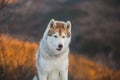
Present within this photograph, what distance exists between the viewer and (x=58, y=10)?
19.2 metres

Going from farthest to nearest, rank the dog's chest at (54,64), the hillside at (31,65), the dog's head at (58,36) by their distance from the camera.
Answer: the hillside at (31,65), the dog's chest at (54,64), the dog's head at (58,36)

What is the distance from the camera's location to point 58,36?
7.18 meters

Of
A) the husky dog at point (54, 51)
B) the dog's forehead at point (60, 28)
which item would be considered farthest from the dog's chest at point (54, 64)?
the dog's forehead at point (60, 28)

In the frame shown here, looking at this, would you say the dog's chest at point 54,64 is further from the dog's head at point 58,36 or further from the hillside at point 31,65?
the hillside at point 31,65

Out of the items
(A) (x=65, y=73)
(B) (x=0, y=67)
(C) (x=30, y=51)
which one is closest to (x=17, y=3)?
(C) (x=30, y=51)

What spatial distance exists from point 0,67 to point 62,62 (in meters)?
3.38

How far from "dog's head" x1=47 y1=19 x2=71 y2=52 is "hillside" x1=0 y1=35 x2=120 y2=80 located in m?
4.40

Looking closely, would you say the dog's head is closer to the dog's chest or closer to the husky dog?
the husky dog

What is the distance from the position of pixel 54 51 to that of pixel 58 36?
272mm

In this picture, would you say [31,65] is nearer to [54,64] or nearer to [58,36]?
[54,64]

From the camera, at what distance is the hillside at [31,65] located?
1262cm

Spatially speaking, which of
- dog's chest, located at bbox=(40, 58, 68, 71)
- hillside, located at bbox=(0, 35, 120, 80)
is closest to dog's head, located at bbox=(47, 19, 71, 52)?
dog's chest, located at bbox=(40, 58, 68, 71)

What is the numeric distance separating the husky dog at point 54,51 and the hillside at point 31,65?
408 cm

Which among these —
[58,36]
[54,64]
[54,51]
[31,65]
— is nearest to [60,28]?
[58,36]
